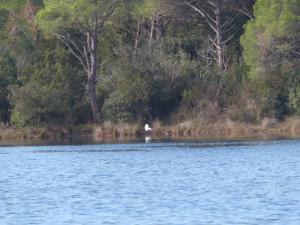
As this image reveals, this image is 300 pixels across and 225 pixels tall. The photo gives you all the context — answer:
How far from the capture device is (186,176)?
1583 inches

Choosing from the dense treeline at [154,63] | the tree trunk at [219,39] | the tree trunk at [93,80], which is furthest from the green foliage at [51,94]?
the tree trunk at [219,39]

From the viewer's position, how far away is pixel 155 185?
37.0 m

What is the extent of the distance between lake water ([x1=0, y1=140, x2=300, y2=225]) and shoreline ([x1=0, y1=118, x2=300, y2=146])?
8.26m

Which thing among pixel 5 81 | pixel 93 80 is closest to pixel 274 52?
pixel 93 80

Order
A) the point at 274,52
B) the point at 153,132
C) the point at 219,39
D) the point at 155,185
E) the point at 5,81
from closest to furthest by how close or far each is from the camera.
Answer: the point at 155,185
the point at 274,52
the point at 153,132
the point at 5,81
the point at 219,39

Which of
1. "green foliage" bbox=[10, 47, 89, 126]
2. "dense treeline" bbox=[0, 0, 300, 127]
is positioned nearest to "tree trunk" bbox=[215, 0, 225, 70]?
"dense treeline" bbox=[0, 0, 300, 127]

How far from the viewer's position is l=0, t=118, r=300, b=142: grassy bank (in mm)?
66812

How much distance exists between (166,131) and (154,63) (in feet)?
15.5

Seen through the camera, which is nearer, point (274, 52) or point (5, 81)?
point (274, 52)

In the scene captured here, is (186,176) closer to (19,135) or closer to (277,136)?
(277,136)

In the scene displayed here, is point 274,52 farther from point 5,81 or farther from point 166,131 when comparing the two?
point 5,81

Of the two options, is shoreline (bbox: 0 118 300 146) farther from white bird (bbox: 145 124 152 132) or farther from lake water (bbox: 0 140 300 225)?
lake water (bbox: 0 140 300 225)

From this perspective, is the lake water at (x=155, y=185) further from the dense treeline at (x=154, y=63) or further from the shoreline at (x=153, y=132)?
the dense treeline at (x=154, y=63)

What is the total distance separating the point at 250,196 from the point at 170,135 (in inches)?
1429
